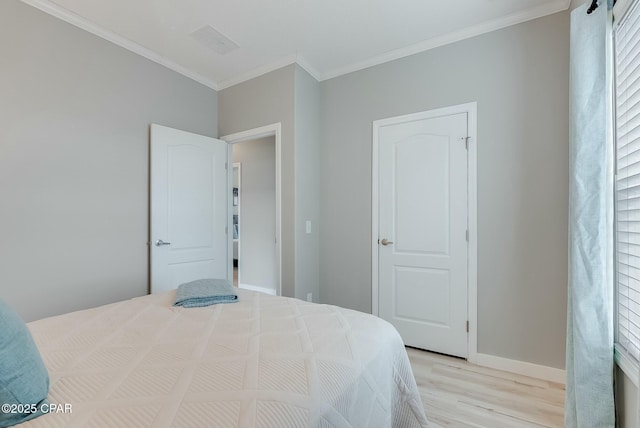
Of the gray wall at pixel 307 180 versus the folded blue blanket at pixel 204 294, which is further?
the gray wall at pixel 307 180

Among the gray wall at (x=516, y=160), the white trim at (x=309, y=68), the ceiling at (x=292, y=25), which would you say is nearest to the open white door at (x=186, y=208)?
the ceiling at (x=292, y=25)

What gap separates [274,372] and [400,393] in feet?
2.45

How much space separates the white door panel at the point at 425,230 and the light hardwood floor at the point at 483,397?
271mm

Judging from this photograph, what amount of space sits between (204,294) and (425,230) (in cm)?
189

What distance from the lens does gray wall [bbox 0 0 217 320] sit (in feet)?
6.42

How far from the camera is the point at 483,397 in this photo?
6.29ft

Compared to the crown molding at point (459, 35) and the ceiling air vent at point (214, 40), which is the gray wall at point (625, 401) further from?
the ceiling air vent at point (214, 40)

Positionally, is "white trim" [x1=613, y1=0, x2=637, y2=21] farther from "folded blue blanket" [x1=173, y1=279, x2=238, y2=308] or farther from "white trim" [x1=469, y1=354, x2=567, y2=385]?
"folded blue blanket" [x1=173, y1=279, x2=238, y2=308]

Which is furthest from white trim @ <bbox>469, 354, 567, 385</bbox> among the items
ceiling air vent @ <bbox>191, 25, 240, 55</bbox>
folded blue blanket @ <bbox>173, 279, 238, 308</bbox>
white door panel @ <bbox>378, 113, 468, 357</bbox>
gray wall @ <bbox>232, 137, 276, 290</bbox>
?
ceiling air vent @ <bbox>191, 25, 240, 55</bbox>

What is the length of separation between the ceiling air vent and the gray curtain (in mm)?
2460

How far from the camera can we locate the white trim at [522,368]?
208 cm

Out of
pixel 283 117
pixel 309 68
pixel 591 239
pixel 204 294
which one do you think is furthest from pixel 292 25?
pixel 591 239

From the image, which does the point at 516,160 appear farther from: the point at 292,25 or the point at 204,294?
the point at 204,294

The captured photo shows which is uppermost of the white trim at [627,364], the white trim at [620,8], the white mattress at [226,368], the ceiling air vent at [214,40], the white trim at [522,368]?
the ceiling air vent at [214,40]
